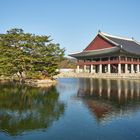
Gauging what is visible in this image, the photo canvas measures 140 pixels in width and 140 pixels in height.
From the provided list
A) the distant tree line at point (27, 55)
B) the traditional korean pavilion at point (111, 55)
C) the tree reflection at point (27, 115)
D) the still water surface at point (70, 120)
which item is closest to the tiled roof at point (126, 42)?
the traditional korean pavilion at point (111, 55)

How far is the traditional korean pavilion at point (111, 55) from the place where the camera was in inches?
2597

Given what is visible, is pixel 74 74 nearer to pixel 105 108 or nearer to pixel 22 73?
pixel 22 73

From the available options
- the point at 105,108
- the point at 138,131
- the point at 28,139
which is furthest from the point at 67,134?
the point at 105,108

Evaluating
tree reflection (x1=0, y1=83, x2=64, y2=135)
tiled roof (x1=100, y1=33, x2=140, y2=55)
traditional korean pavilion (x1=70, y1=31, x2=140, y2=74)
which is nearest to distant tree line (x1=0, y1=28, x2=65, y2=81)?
tree reflection (x1=0, y1=83, x2=64, y2=135)

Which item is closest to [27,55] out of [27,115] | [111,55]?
[27,115]

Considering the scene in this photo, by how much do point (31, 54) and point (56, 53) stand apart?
14.8 ft

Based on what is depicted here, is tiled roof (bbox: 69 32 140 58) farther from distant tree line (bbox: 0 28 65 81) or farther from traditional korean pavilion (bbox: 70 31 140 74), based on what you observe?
distant tree line (bbox: 0 28 65 81)

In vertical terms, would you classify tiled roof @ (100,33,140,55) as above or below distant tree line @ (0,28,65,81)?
above

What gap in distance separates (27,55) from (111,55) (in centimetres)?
3121

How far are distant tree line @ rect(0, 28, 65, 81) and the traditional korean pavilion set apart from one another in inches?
997

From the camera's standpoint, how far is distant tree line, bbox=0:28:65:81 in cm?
4059

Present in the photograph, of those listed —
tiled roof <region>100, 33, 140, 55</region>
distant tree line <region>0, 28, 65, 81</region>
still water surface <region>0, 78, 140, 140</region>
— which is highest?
tiled roof <region>100, 33, 140, 55</region>

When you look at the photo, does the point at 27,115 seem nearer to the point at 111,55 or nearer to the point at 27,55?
the point at 27,55

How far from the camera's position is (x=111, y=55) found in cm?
6700
